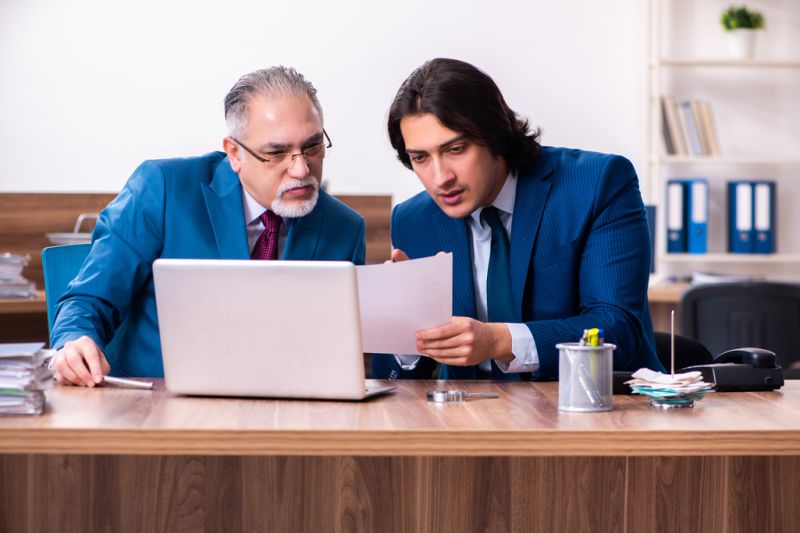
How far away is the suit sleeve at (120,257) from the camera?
2012mm

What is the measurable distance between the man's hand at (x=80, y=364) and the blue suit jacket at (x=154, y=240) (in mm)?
290

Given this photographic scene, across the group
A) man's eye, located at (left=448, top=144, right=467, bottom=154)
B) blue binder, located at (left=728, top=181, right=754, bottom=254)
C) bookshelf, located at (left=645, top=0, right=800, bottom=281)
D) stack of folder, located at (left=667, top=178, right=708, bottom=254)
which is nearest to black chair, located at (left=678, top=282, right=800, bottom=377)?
stack of folder, located at (left=667, top=178, right=708, bottom=254)

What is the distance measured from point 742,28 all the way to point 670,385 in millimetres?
3968

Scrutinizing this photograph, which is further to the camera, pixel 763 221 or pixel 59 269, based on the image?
pixel 763 221

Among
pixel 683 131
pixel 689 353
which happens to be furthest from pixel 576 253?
pixel 683 131

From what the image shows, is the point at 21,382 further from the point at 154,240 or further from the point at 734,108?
the point at 734,108

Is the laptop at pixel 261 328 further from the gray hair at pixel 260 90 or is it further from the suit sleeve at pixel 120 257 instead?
the gray hair at pixel 260 90

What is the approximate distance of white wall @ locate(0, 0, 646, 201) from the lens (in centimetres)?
507

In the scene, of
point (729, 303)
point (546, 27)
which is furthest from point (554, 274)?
point (546, 27)

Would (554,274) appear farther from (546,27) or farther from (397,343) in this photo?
(546,27)

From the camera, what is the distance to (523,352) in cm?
176

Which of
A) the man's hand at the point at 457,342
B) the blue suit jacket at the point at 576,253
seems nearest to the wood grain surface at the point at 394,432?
the man's hand at the point at 457,342

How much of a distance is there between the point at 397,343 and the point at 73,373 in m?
0.53

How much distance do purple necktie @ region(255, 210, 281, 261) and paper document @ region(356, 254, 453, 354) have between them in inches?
21.5
